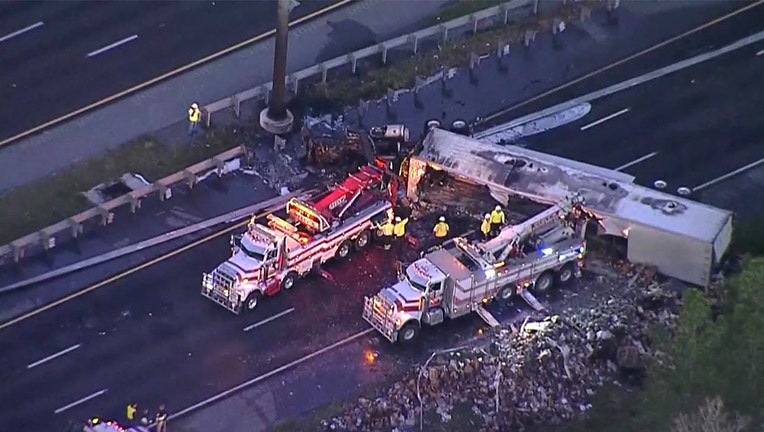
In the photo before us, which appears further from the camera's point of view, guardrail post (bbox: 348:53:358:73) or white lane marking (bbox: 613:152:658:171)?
guardrail post (bbox: 348:53:358:73)

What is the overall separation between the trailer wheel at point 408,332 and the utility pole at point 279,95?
11.3m

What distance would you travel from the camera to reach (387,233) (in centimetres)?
6184

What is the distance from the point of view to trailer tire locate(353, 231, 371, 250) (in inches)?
2405

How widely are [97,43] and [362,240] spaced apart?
48.6 ft

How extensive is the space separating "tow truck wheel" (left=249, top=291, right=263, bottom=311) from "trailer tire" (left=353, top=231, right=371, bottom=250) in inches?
156

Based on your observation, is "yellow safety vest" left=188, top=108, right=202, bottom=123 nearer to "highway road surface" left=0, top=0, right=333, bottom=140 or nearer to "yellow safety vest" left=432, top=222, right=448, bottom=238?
"highway road surface" left=0, top=0, right=333, bottom=140

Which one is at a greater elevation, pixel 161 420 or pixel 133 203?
pixel 133 203

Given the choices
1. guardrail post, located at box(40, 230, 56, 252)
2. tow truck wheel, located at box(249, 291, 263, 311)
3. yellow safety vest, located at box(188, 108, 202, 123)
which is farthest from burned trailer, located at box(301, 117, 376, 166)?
guardrail post, located at box(40, 230, 56, 252)

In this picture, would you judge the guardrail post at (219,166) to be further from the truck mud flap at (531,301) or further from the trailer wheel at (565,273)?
the trailer wheel at (565,273)

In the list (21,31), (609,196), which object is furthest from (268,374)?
(21,31)

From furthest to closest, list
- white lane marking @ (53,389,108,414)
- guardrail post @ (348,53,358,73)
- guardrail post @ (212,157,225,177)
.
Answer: guardrail post @ (348,53,358,73)
guardrail post @ (212,157,225,177)
white lane marking @ (53,389,108,414)

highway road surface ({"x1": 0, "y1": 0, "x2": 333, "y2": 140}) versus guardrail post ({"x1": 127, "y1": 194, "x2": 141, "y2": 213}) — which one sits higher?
highway road surface ({"x1": 0, "y1": 0, "x2": 333, "y2": 140})

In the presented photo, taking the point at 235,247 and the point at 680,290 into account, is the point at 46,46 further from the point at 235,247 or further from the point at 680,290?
→ the point at 680,290

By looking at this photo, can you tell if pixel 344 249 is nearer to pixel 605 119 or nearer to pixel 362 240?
pixel 362 240
